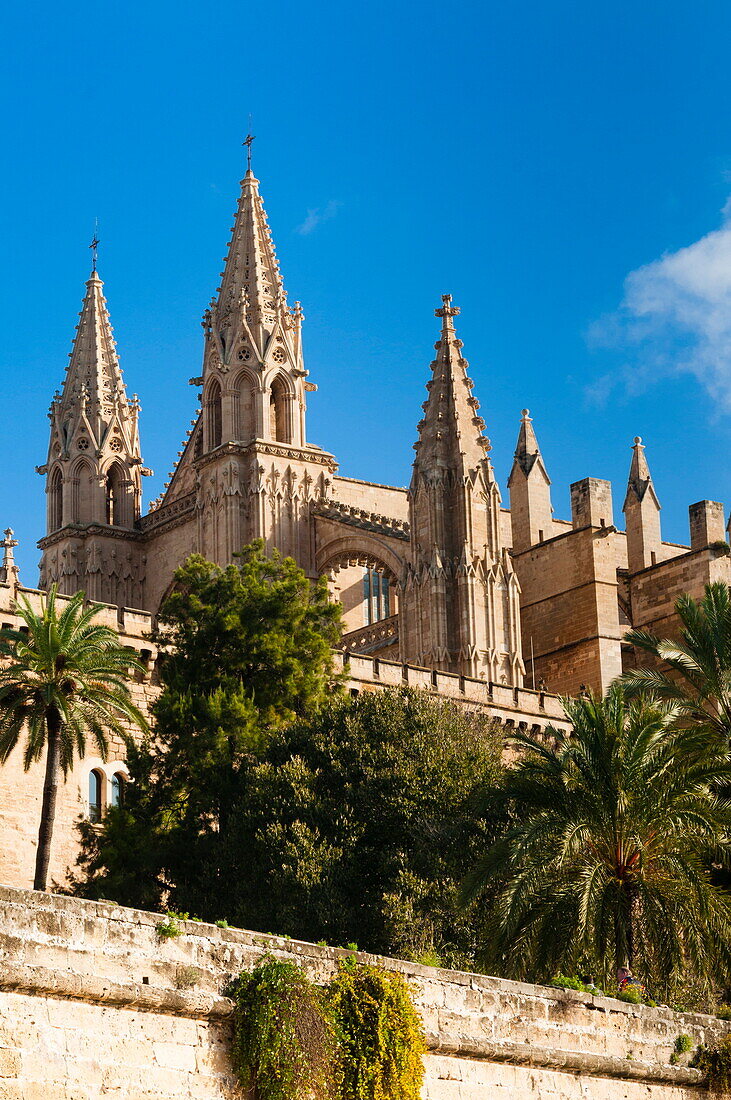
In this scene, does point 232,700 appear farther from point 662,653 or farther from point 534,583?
point 534,583

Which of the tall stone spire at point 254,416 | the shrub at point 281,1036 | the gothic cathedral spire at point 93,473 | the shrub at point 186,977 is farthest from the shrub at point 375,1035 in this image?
the gothic cathedral spire at point 93,473

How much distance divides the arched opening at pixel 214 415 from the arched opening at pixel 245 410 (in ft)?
2.39

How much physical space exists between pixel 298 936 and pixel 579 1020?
9656 mm

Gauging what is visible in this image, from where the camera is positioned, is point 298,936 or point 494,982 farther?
point 298,936

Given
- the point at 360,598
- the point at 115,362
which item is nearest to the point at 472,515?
the point at 360,598

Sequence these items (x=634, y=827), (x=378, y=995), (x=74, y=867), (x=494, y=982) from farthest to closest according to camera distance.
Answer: (x=74, y=867) < (x=634, y=827) < (x=494, y=982) < (x=378, y=995)

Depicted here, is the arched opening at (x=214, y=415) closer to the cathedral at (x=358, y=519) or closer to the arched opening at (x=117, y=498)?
the cathedral at (x=358, y=519)

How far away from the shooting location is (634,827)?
23234 millimetres

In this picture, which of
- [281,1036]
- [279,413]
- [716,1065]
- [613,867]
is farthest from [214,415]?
[281,1036]

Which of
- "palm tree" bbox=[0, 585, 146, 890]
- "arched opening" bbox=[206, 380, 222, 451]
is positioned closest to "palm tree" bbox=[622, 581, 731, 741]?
"palm tree" bbox=[0, 585, 146, 890]

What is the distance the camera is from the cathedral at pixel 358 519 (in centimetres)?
4553

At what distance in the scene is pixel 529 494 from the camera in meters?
53.0

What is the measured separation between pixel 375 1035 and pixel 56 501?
126 feet

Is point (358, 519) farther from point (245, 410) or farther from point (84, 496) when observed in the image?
point (84, 496)
